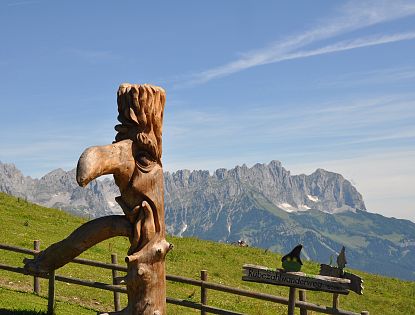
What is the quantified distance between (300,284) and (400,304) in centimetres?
1718

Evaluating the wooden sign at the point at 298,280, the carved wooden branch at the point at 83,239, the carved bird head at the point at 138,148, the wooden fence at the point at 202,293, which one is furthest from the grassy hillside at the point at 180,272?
the carved bird head at the point at 138,148

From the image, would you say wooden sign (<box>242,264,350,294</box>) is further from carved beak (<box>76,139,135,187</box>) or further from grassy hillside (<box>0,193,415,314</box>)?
grassy hillside (<box>0,193,415,314</box>)

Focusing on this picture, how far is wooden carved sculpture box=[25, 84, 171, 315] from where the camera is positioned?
774cm

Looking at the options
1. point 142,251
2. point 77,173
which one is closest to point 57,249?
point 142,251

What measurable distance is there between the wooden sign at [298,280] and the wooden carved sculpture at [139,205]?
3708mm

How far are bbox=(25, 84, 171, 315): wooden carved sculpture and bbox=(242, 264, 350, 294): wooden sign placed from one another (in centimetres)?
371

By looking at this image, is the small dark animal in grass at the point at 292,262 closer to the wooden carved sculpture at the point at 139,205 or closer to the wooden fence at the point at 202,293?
the wooden fence at the point at 202,293

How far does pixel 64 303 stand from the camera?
A: 15.8 m

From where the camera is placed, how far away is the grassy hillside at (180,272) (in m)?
17.6

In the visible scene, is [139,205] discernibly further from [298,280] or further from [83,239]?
[298,280]

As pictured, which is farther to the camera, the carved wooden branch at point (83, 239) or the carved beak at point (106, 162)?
the carved wooden branch at point (83, 239)

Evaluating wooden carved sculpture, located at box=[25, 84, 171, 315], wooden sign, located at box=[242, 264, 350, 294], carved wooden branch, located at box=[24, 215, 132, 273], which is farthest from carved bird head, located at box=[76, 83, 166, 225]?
wooden sign, located at box=[242, 264, 350, 294]

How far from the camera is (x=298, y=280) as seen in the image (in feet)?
35.6

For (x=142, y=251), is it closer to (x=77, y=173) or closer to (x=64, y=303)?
(x=77, y=173)
